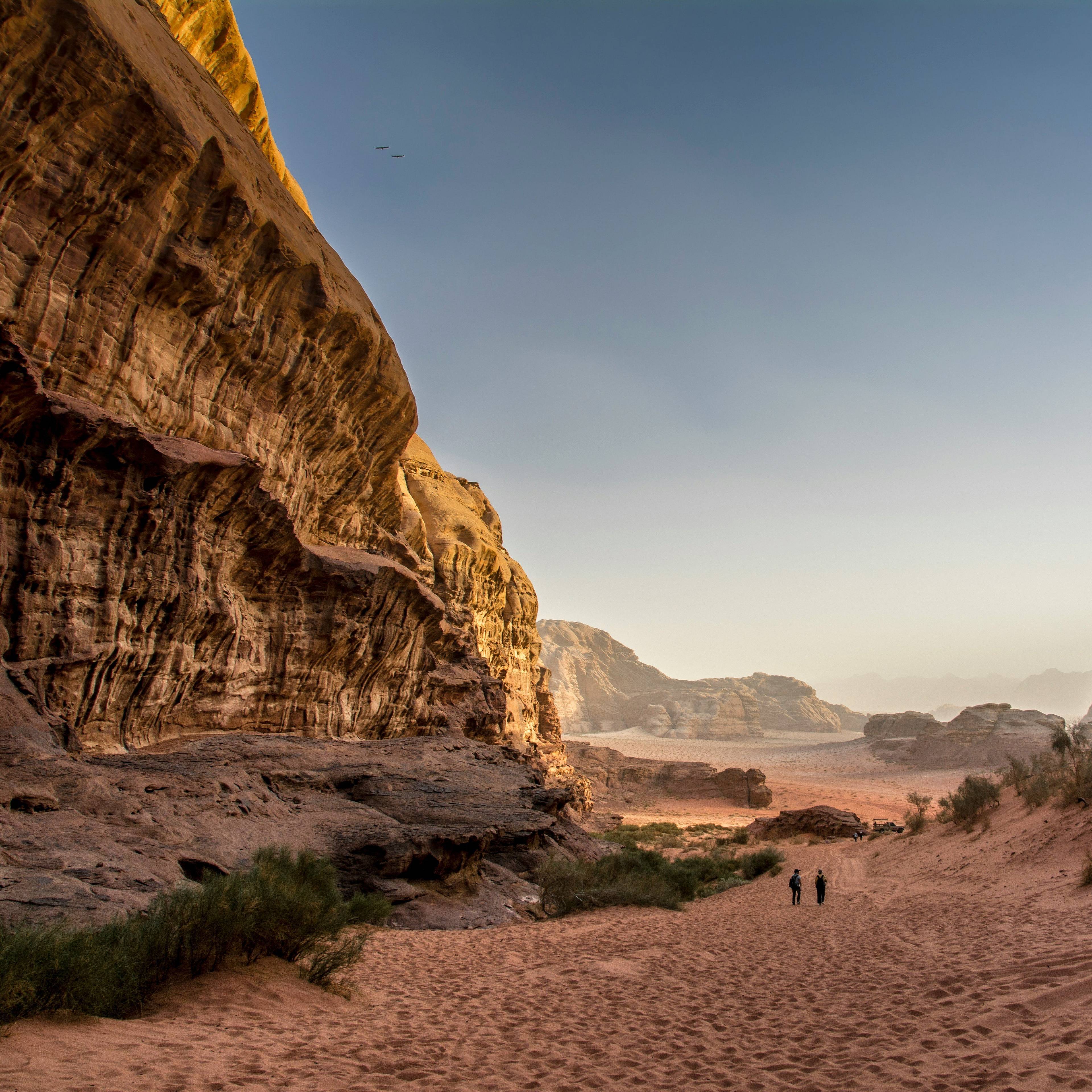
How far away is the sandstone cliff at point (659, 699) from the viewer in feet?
432

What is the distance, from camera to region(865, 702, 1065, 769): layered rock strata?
65.9m

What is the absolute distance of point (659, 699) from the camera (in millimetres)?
150625

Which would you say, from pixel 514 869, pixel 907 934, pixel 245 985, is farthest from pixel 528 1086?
pixel 514 869

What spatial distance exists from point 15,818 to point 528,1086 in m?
7.46

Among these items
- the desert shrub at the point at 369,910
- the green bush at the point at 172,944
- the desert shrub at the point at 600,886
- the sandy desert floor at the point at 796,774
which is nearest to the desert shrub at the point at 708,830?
the sandy desert floor at the point at 796,774

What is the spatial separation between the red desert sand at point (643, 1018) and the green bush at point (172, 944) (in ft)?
0.62

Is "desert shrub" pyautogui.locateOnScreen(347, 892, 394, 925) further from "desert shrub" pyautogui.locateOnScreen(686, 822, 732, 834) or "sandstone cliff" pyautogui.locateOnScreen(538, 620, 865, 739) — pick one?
"sandstone cliff" pyautogui.locateOnScreen(538, 620, 865, 739)

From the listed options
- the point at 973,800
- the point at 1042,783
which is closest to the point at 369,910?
the point at 1042,783

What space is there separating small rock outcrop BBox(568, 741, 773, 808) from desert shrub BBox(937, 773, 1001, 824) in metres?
27.1

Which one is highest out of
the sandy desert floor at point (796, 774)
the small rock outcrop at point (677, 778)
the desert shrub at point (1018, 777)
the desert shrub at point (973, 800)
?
the desert shrub at point (1018, 777)

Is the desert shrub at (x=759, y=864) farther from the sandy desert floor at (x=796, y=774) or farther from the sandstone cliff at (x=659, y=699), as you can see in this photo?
the sandstone cliff at (x=659, y=699)

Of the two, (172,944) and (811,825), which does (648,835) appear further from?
(172,944)

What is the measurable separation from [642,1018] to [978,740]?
78.9m

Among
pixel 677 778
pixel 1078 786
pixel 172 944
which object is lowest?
pixel 677 778
